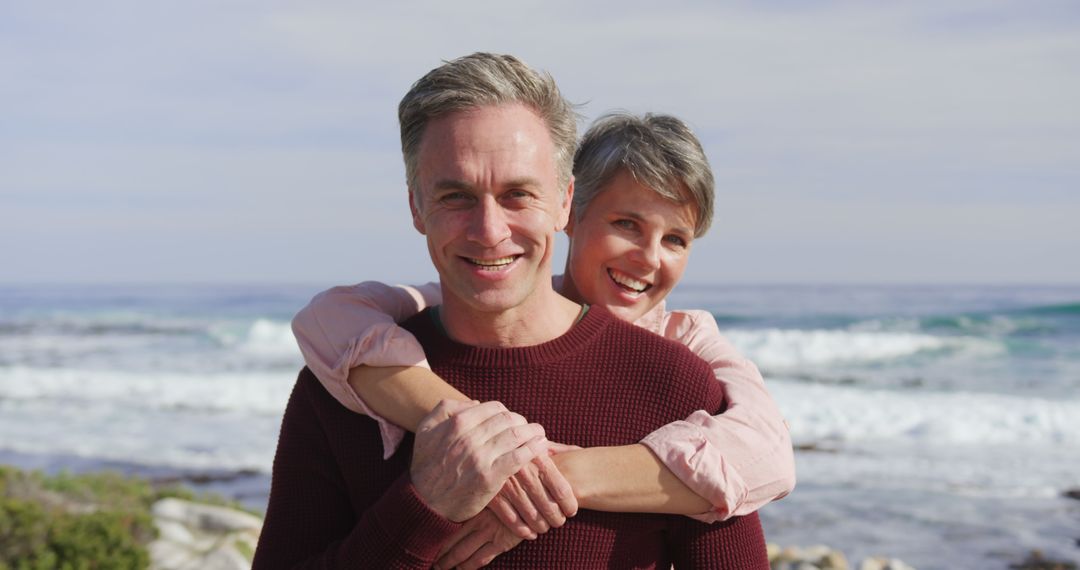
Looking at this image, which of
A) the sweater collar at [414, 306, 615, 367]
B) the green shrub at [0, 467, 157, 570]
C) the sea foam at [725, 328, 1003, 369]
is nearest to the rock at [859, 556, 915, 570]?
the green shrub at [0, 467, 157, 570]

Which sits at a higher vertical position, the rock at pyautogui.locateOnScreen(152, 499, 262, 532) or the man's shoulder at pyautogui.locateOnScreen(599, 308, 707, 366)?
the man's shoulder at pyautogui.locateOnScreen(599, 308, 707, 366)

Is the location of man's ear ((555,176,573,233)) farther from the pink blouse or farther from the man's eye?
the man's eye

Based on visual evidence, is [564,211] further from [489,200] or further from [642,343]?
[642,343]

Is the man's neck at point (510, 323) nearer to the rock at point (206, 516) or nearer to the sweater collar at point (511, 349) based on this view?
the sweater collar at point (511, 349)

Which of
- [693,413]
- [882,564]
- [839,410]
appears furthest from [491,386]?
[839,410]

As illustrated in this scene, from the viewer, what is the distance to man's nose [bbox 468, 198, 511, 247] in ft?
7.76

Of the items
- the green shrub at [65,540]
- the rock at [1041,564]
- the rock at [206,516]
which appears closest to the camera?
the green shrub at [65,540]

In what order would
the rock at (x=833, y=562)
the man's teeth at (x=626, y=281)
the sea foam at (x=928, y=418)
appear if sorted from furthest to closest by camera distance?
the sea foam at (x=928, y=418) → the rock at (x=833, y=562) → the man's teeth at (x=626, y=281)

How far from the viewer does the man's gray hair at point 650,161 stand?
3.21 meters

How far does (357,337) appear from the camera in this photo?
8.50 feet

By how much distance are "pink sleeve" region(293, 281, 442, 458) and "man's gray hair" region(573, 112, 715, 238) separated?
2.40 ft

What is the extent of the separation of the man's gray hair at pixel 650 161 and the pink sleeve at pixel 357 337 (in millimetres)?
732

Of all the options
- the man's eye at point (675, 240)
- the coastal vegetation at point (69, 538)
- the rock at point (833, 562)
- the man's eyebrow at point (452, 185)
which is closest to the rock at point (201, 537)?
the coastal vegetation at point (69, 538)

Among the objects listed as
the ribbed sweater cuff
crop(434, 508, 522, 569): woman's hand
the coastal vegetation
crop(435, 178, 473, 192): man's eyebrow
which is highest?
crop(435, 178, 473, 192): man's eyebrow
